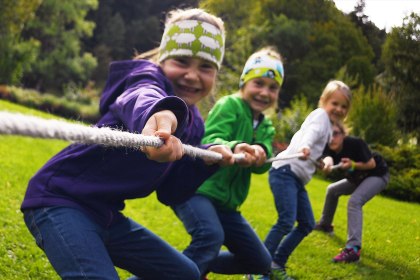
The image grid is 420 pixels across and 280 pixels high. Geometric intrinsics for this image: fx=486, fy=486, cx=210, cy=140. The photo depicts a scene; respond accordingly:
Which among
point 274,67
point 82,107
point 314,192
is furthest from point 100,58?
point 274,67

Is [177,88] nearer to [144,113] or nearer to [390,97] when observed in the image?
[144,113]

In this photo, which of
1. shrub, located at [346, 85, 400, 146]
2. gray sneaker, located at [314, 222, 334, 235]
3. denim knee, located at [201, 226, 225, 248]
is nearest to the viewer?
shrub, located at [346, 85, 400, 146]

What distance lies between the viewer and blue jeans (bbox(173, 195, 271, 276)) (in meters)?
2.56

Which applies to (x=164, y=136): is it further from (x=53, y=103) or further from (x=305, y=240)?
(x=53, y=103)

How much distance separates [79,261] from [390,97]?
113cm

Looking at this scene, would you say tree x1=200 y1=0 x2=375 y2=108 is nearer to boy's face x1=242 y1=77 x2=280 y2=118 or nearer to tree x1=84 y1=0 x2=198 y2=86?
boy's face x1=242 y1=77 x2=280 y2=118

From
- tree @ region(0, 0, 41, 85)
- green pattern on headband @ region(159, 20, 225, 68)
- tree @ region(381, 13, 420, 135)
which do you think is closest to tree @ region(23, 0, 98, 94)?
tree @ region(0, 0, 41, 85)

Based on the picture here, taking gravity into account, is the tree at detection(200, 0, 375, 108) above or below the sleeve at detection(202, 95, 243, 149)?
above

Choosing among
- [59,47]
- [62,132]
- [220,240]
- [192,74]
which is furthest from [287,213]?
[59,47]

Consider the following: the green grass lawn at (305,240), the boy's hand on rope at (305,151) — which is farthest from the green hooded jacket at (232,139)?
the boy's hand on rope at (305,151)

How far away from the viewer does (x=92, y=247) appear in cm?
166

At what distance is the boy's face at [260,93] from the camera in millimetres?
2629

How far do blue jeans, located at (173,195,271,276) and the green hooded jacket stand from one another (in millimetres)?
76

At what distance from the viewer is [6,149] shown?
296 inches
